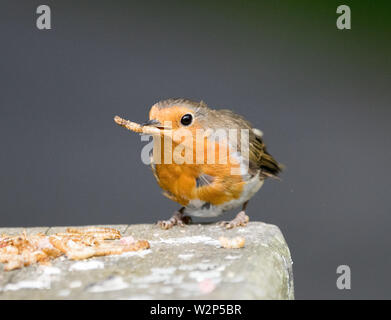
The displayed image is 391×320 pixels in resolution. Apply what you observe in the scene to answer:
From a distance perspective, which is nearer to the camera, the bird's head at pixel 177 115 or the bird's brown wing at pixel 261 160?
the bird's head at pixel 177 115

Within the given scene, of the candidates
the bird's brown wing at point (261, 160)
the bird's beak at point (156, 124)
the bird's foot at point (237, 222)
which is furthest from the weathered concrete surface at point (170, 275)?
the bird's brown wing at point (261, 160)

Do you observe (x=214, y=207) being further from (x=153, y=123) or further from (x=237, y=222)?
(x=153, y=123)

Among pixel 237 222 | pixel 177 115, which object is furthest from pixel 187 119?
pixel 237 222

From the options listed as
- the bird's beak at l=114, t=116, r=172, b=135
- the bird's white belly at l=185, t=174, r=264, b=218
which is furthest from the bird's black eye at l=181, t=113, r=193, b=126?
the bird's white belly at l=185, t=174, r=264, b=218

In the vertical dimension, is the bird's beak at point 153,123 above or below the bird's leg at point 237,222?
above

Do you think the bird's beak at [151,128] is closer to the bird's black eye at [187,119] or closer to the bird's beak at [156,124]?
the bird's beak at [156,124]

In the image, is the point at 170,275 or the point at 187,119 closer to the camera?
the point at 170,275
